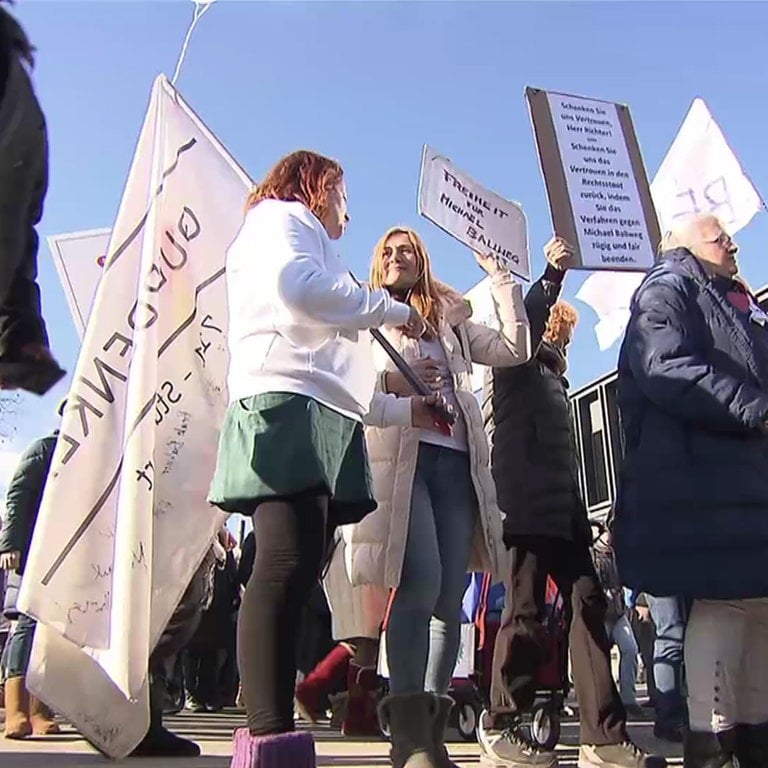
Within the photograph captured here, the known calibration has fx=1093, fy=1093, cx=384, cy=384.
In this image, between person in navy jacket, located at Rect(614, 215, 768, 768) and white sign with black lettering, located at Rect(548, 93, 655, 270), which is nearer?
person in navy jacket, located at Rect(614, 215, 768, 768)

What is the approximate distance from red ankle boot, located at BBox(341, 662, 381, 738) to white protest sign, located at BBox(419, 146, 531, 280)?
184 cm

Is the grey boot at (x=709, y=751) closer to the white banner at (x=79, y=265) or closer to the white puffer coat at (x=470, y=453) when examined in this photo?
the white puffer coat at (x=470, y=453)

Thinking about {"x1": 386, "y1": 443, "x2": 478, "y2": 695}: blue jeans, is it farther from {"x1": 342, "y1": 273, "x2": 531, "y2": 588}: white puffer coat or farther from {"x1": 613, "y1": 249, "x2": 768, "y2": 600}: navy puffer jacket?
{"x1": 613, "y1": 249, "x2": 768, "y2": 600}: navy puffer jacket

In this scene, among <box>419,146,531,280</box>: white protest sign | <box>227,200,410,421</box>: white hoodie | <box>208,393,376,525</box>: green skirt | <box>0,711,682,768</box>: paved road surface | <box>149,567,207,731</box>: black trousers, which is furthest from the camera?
<box>419,146,531,280</box>: white protest sign

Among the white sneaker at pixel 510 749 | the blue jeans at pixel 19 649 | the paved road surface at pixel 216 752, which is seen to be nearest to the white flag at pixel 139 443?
the paved road surface at pixel 216 752

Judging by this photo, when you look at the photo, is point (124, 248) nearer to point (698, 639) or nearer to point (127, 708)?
point (127, 708)

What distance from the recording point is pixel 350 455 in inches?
101

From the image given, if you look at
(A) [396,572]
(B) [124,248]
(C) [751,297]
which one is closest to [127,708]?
(A) [396,572]

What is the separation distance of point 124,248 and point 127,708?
160 cm

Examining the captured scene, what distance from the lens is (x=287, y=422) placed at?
2.43m

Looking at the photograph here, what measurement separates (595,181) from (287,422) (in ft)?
8.29

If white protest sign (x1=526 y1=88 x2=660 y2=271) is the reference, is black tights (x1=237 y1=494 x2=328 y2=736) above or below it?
below

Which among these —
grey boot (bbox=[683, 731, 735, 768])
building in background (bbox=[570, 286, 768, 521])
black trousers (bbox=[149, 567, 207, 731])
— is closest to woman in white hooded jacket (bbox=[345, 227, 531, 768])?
grey boot (bbox=[683, 731, 735, 768])

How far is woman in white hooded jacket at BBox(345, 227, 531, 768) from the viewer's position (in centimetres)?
293
